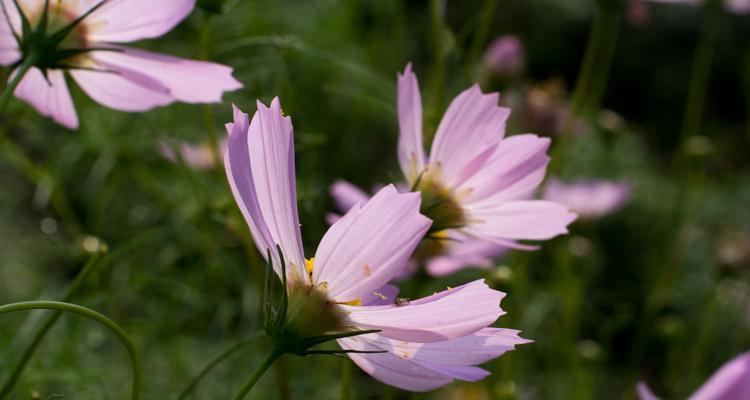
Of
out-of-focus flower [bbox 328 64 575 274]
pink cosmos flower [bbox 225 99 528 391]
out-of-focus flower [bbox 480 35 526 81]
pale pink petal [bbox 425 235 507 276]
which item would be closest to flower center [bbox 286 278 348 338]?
pink cosmos flower [bbox 225 99 528 391]

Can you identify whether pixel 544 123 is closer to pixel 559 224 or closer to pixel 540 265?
pixel 540 265

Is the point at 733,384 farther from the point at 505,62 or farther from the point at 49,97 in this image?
the point at 505,62

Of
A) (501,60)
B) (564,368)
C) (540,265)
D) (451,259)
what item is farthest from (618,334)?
(451,259)

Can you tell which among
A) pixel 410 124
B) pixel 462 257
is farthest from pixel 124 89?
pixel 462 257

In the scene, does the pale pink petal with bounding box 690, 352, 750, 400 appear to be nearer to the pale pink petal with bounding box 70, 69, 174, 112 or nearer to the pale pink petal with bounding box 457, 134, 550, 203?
the pale pink petal with bounding box 457, 134, 550, 203

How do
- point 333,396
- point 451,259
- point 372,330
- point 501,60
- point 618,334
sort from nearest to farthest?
point 372,330 → point 451,259 → point 333,396 → point 501,60 → point 618,334

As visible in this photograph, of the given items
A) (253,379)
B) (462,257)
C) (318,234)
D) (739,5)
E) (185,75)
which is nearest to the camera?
(253,379)
